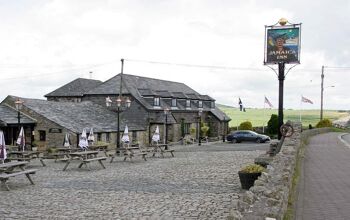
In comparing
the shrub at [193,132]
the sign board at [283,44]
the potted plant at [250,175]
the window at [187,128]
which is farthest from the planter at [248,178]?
the shrub at [193,132]

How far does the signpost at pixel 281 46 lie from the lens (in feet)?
76.2

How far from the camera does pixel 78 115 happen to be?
45.1 metres

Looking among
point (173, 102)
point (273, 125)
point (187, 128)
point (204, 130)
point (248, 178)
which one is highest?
point (173, 102)

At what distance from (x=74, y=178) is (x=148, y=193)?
5.66 meters

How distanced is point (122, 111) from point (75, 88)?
38.4 feet

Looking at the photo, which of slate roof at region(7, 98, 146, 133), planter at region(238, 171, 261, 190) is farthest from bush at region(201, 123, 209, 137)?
planter at region(238, 171, 261, 190)

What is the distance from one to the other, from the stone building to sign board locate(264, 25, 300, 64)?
21054 millimetres

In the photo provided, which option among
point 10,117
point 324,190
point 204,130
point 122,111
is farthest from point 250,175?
point 204,130

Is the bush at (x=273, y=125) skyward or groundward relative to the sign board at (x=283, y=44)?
groundward

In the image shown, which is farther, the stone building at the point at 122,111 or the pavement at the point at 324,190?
the stone building at the point at 122,111

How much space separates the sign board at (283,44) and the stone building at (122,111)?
2105 cm

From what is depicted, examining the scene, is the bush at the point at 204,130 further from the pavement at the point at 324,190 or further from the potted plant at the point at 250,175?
the potted plant at the point at 250,175

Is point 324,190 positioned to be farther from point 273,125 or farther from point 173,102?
point 273,125

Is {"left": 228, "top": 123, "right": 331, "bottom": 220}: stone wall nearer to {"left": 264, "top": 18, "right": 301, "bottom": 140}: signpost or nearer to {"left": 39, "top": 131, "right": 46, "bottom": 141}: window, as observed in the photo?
{"left": 264, "top": 18, "right": 301, "bottom": 140}: signpost
